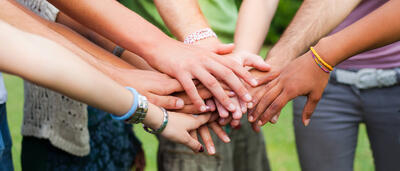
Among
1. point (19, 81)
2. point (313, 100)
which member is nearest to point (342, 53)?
point (313, 100)

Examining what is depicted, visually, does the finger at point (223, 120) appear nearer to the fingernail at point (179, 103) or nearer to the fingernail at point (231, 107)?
the fingernail at point (231, 107)

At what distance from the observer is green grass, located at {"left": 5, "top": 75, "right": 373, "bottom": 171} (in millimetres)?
4535

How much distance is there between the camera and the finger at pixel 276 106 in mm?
2092

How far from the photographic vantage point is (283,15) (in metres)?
9.41

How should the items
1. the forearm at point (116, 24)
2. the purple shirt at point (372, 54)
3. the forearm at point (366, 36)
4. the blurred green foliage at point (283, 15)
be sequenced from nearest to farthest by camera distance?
the forearm at point (366, 36) → the forearm at point (116, 24) → the purple shirt at point (372, 54) → the blurred green foliage at point (283, 15)

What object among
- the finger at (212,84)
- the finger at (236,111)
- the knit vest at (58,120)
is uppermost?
the finger at (212,84)

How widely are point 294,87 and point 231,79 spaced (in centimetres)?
27

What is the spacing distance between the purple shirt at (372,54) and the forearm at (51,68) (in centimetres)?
126

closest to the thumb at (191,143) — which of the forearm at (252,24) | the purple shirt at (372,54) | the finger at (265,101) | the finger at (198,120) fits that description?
the finger at (198,120)

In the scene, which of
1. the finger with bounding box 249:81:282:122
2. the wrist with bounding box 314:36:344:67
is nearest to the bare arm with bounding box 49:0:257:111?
the finger with bounding box 249:81:282:122

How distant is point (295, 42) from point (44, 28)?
114 centimetres

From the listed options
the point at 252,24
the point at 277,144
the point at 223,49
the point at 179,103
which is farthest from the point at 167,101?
the point at 277,144

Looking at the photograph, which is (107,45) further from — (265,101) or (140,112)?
(265,101)

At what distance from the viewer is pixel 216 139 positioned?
7.86 ft
